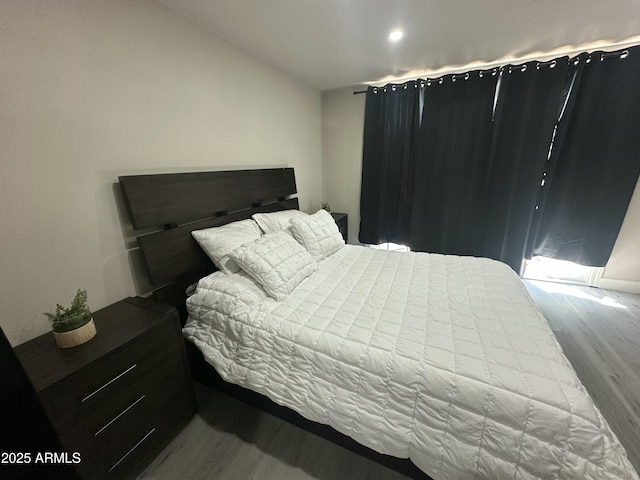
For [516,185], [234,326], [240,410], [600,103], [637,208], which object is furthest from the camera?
[516,185]

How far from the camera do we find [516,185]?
2.75 meters

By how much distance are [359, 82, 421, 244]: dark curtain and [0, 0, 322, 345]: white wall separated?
1960 mm

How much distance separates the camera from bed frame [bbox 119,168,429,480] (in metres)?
1.33

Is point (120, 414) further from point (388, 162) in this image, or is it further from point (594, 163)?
point (594, 163)

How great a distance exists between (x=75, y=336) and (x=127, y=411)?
0.40 metres

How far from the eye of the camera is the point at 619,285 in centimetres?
275

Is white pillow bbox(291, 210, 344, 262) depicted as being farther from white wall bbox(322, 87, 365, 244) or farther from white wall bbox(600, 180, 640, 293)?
white wall bbox(600, 180, 640, 293)

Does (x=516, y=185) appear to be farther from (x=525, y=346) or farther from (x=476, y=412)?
(x=476, y=412)

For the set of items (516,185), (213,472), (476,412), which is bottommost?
(213,472)

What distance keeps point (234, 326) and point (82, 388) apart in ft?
2.01

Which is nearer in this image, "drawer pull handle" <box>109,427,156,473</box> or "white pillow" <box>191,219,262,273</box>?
"drawer pull handle" <box>109,427,156,473</box>

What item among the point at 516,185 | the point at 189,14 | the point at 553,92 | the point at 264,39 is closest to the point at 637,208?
the point at 516,185

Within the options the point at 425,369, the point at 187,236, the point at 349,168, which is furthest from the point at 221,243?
the point at 349,168

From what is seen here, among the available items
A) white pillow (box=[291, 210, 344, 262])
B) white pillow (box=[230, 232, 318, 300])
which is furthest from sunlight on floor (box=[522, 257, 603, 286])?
white pillow (box=[230, 232, 318, 300])
